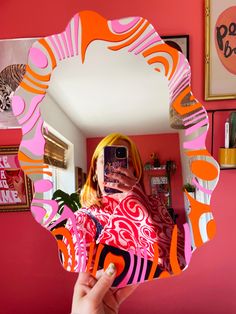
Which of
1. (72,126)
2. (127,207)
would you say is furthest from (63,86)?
(127,207)

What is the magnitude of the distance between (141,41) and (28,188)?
0.70m

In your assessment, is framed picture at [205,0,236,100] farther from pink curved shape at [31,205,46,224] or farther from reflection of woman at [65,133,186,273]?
pink curved shape at [31,205,46,224]

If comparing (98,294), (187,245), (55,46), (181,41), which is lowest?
(98,294)

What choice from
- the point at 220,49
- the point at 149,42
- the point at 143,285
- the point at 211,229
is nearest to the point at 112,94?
the point at 149,42

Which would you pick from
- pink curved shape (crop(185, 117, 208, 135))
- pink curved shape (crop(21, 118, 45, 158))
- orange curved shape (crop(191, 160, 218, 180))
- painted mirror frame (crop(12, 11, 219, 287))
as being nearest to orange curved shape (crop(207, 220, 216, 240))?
painted mirror frame (crop(12, 11, 219, 287))

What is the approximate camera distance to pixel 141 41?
2.27ft

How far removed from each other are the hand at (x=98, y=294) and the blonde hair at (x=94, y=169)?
0.16 meters

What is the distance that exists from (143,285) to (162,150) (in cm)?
60

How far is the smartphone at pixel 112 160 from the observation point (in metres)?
0.71

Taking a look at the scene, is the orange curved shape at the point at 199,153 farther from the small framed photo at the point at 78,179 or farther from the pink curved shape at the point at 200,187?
the small framed photo at the point at 78,179

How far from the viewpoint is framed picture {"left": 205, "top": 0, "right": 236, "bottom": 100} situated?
1.04m

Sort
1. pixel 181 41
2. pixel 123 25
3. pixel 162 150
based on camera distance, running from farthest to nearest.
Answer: pixel 181 41 → pixel 162 150 → pixel 123 25

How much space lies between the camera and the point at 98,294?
2.31ft

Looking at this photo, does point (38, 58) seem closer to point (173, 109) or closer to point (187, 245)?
point (173, 109)
